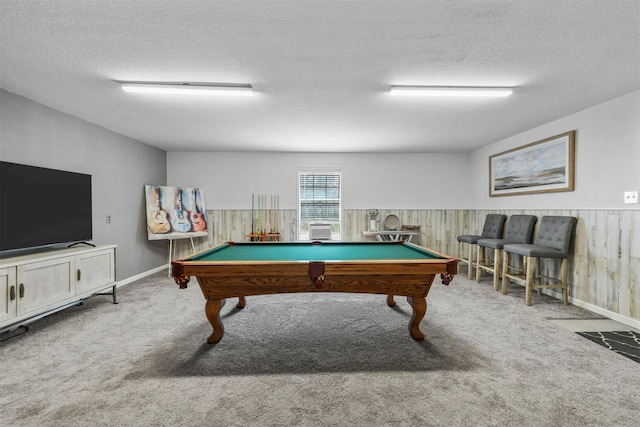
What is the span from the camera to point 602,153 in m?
3.22

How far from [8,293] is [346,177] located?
5.09 m

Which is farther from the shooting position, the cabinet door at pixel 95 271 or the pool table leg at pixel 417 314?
the cabinet door at pixel 95 271

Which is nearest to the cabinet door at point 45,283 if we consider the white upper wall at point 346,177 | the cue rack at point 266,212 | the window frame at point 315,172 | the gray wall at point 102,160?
the gray wall at point 102,160

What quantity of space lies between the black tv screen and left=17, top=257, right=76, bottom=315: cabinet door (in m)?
0.37

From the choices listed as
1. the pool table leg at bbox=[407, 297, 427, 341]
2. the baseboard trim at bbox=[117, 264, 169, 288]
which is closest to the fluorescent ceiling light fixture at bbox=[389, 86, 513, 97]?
the pool table leg at bbox=[407, 297, 427, 341]

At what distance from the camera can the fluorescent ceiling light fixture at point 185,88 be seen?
2.71 metres

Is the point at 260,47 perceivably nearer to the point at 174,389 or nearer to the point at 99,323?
the point at 174,389

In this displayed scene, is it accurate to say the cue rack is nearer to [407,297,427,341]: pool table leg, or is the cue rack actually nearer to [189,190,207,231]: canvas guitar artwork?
[189,190,207,231]: canvas guitar artwork

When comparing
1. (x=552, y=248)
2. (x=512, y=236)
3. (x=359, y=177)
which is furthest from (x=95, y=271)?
(x=512, y=236)

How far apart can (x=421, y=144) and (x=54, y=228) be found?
5.56m

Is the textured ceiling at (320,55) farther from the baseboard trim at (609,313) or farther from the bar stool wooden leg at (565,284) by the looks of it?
the baseboard trim at (609,313)

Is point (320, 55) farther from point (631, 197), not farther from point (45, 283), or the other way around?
point (631, 197)

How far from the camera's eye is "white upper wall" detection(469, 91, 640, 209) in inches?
115

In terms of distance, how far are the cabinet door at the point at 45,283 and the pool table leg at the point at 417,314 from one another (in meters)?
3.45
